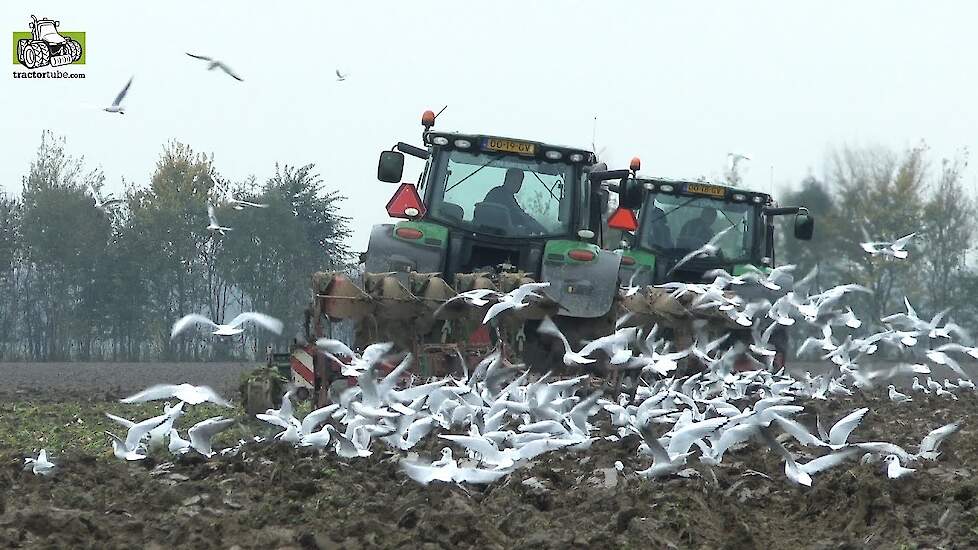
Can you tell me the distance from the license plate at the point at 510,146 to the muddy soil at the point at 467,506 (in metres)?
4.62

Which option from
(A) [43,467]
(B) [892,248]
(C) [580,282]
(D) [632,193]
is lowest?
(A) [43,467]

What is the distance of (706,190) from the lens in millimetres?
15891

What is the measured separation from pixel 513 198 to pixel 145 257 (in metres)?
28.6

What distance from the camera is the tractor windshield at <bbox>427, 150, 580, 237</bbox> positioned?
1214 cm

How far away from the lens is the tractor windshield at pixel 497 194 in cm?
1214

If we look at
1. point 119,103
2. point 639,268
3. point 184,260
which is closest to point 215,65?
point 119,103

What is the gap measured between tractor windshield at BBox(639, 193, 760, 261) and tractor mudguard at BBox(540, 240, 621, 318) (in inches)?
175

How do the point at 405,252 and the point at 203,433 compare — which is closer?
the point at 203,433

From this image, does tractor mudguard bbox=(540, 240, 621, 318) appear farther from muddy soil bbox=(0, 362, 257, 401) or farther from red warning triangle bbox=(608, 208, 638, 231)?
muddy soil bbox=(0, 362, 257, 401)

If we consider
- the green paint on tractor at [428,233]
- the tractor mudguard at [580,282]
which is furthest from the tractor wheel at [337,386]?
the tractor mudguard at [580,282]

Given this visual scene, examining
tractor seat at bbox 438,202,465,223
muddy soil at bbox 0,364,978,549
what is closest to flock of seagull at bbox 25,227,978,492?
muddy soil at bbox 0,364,978,549

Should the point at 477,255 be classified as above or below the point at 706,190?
below

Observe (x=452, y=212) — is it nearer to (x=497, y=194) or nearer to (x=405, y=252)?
(x=497, y=194)

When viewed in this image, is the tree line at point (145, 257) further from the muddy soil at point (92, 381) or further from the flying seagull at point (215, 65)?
the flying seagull at point (215, 65)
